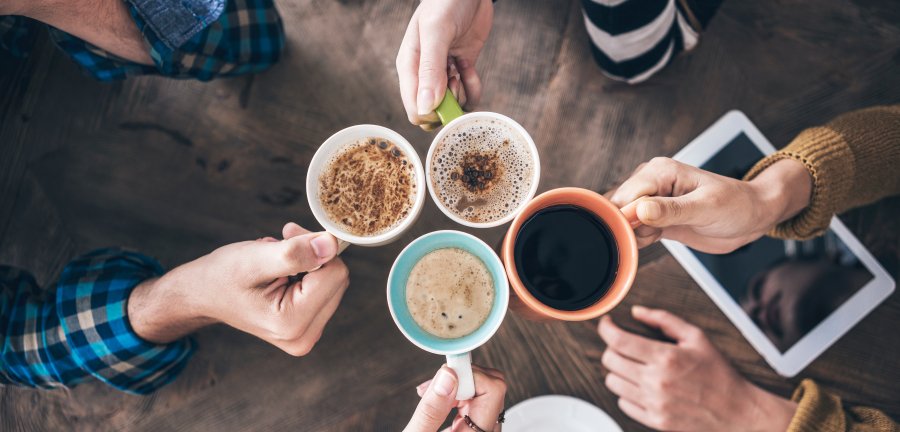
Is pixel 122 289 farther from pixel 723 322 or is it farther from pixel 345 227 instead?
pixel 723 322

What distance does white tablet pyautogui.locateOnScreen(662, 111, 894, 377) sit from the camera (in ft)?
4.06

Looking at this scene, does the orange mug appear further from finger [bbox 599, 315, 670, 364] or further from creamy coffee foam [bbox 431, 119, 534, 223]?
finger [bbox 599, 315, 670, 364]

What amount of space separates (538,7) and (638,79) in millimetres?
306

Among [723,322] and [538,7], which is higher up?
[538,7]

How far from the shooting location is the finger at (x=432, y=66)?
877 mm

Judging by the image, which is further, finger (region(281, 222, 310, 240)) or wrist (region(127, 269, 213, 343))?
A: wrist (region(127, 269, 213, 343))

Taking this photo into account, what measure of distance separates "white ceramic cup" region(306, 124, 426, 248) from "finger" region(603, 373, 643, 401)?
652 millimetres

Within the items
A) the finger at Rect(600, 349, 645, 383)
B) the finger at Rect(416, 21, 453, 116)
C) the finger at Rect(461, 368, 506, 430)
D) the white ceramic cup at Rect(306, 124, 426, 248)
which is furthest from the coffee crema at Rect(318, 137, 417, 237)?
the finger at Rect(600, 349, 645, 383)

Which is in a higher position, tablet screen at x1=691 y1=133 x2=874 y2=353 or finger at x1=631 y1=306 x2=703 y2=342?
tablet screen at x1=691 y1=133 x2=874 y2=353

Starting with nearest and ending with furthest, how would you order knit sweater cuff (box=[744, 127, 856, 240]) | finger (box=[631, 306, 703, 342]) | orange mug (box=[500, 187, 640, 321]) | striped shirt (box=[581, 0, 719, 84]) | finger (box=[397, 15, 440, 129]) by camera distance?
1. orange mug (box=[500, 187, 640, 321])
2. finger (box=[397, 15, 440, 129])
3. knit sweater cuff (box=[744, 127, 856, 240])
4. striped shirt (box=[581, 0, 719, 84])
5. finger (box=[631, 306, 703, 342])

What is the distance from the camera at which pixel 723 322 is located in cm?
125

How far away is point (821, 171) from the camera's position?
1.02 m

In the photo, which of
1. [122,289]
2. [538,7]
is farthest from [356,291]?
[538,7]

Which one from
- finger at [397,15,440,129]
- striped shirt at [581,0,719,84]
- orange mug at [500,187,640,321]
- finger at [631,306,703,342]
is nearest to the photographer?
orange mug at [500,187,640,321]
